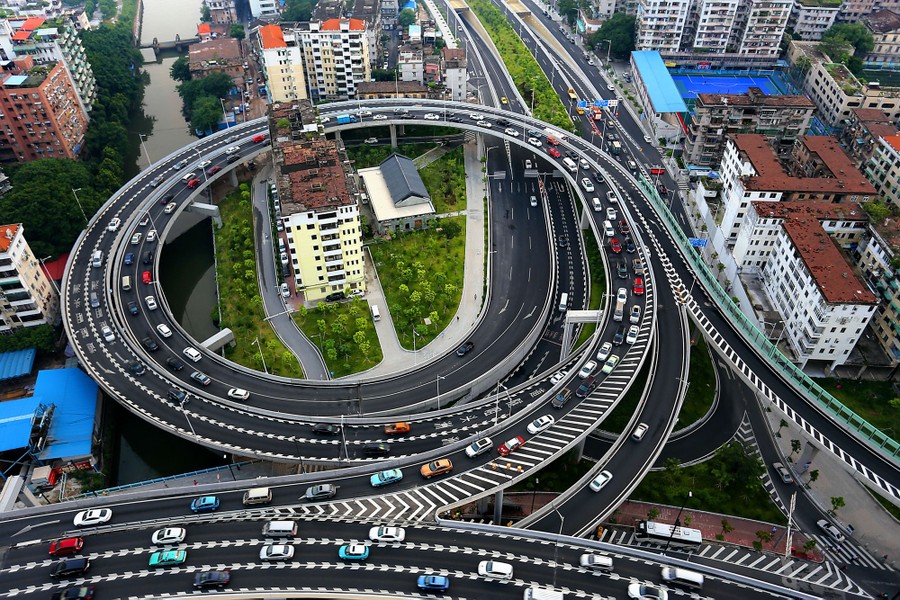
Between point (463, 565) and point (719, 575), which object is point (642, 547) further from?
point (463, 565)

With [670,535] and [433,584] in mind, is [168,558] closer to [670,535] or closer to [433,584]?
[433,584]

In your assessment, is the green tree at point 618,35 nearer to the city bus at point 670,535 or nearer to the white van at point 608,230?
the white van at point 608,230

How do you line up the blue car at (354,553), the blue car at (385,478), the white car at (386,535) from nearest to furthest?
the blue car at (354,553), the white car at (386,535), the blue car at (385,478)

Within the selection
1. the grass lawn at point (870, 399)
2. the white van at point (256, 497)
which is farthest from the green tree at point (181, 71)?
the grass lawn at point (870, 399)

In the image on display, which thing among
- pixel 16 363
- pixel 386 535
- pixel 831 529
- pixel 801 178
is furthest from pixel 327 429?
pixel 801 178

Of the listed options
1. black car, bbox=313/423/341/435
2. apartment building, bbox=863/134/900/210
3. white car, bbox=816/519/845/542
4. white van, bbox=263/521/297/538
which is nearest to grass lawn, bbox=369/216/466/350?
black car, bbox=313/423/341/435

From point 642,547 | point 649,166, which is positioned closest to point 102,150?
point 649,166
